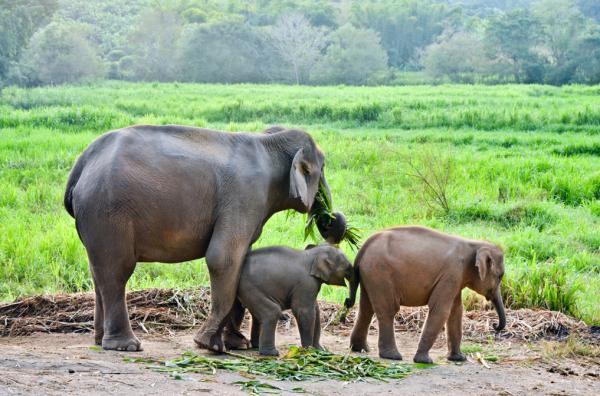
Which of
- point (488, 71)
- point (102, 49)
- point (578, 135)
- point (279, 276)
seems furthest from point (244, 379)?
point (102, 49)

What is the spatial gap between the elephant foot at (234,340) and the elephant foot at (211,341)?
420 mm

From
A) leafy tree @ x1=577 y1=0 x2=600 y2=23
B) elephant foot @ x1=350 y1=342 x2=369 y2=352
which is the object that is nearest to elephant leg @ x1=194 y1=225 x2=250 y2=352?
elephant foot @ x1=350 y1=342 x2=369 y2=352

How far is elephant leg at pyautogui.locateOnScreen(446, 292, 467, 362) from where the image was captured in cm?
693

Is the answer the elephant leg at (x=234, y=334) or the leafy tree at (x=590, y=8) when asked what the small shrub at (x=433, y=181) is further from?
the leafy tree at (x=590, y=8)

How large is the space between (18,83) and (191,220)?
4211cm

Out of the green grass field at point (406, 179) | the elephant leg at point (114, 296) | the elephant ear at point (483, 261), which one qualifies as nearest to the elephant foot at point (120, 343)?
the elephant leg at point (114, 296)

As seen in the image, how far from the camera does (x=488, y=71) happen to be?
58.6m

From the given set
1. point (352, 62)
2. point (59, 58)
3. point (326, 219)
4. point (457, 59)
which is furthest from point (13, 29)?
point (326, 219)

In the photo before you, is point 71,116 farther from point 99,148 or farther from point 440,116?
point 99,148

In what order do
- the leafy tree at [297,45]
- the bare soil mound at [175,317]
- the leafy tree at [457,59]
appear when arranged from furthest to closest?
the leafy tree at [297,45], the leafy tree at [457,59], the bare soil mound at [175,317]

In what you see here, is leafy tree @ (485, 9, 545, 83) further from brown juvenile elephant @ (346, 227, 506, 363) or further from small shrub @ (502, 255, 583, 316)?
brown juvenile elephant @ (346, 227, 506, 363)

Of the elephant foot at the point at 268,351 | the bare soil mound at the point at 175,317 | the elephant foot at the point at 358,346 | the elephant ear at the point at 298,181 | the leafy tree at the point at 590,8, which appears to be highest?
the leafy tree at the point at 590,8

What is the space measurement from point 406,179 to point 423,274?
10265 millimetres

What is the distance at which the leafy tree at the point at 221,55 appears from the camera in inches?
2461
